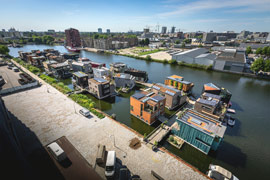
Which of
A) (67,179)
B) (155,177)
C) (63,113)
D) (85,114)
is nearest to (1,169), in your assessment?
(67,179)

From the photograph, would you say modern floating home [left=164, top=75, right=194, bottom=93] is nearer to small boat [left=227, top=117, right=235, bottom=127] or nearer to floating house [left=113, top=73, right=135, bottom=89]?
floating house [left=113, top=73, right=135, bottom=89]

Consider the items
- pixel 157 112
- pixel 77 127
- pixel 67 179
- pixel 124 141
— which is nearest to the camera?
pixel 67 179

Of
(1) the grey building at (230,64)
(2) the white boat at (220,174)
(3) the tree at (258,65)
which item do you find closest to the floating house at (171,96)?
(2) the white boat at (220,174)

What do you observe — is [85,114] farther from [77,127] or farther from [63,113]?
[63,113]

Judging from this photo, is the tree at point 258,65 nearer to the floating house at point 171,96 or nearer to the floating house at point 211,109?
the floating house at point 211,109

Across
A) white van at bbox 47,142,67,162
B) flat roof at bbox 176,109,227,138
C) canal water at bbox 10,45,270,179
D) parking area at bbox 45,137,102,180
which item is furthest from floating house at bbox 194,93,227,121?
white van at bbox 47,142,67,162
